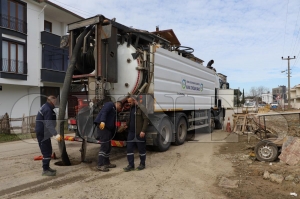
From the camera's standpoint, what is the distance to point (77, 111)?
7.13m

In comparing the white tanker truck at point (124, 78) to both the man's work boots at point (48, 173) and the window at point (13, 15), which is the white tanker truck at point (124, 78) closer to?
the man's work boots at point (48, 173)

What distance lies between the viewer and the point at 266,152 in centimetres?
624

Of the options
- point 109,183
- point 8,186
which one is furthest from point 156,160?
point 8,186

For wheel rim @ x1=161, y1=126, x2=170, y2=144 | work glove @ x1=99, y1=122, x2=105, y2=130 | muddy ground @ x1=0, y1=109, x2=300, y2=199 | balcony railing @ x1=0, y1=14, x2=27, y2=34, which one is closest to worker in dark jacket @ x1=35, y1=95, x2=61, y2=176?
muddy ground @ x1=0, y1=109, x2=300, y2=199

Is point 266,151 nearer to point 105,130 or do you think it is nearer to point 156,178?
point 156,178

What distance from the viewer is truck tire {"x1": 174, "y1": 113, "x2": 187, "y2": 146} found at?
8.58m

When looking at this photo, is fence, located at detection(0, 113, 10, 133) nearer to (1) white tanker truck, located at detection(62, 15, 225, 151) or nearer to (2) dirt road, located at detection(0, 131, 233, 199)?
(2) dirt road, located at detection(0, 131, 233, 199)

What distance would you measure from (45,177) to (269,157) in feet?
16.8

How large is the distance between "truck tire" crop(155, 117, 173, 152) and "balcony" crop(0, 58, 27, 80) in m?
12.3

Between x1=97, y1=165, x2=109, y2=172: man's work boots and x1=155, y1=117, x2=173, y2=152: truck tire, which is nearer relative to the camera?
x1=97, y1=165, x2=109, y2=172: man's work boots

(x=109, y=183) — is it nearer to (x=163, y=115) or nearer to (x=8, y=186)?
(x=8, y=186)

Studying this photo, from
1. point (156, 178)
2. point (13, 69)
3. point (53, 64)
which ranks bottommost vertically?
point (156, 178)

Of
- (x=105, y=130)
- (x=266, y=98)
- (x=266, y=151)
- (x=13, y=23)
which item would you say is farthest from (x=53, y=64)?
(x=266, y=98)

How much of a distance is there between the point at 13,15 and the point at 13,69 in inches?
138
